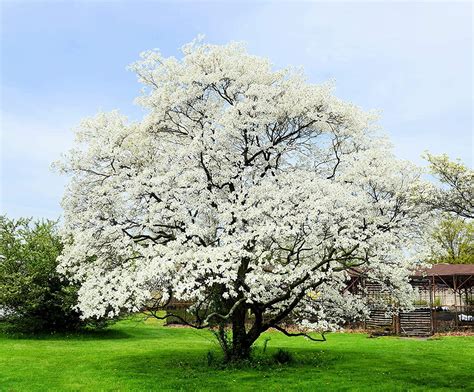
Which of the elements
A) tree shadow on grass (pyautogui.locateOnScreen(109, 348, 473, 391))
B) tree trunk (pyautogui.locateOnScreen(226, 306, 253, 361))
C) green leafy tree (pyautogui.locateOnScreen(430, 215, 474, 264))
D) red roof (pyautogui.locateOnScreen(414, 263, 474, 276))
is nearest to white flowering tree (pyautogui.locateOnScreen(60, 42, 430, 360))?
tree trunk (pyautogui.locateOnScreen(226, 306, 253, 361))

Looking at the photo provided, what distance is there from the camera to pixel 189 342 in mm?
30062

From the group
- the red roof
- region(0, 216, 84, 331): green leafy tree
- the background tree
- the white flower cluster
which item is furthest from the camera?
the red roof

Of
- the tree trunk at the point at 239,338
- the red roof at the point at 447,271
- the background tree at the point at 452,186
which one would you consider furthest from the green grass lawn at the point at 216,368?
the red roof at the point at 447,271

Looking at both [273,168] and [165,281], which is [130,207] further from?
[273,168]

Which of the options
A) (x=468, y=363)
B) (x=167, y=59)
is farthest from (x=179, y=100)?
(x=468, y=363)

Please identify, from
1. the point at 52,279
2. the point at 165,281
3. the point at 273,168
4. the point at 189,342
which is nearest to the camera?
the point at 165,281

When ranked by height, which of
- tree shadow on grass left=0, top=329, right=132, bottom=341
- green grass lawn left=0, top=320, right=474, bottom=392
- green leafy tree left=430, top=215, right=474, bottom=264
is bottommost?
green grass lawn left=0, top=320, right=474, bottom=392

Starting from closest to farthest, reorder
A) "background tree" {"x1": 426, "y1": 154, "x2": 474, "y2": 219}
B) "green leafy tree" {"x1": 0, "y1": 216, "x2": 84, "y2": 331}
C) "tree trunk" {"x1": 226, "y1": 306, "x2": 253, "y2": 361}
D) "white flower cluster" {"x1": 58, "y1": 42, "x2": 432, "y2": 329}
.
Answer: "background tree" {"x1": 426, "y1": 154, "x2": 474, "y2": 219} < "white flower cluster" {"x1": 58, "y1": 42, "x2": 432, "y2": 329} < "tree trunk" {"x1": 226, "y1": 306, "x2": 253, "y2": 361} < "green leafy tree" {"x1": 0, "y1": 216, "x2": 84, "y2": 331}

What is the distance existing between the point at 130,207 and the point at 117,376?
18.4 feet

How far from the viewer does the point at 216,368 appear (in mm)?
18938

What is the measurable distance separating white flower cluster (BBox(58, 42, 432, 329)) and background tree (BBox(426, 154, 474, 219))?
3.03 feet

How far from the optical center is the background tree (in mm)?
15875

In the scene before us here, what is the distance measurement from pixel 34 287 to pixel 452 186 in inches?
946

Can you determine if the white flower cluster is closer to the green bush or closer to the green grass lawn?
the green grass lawn
